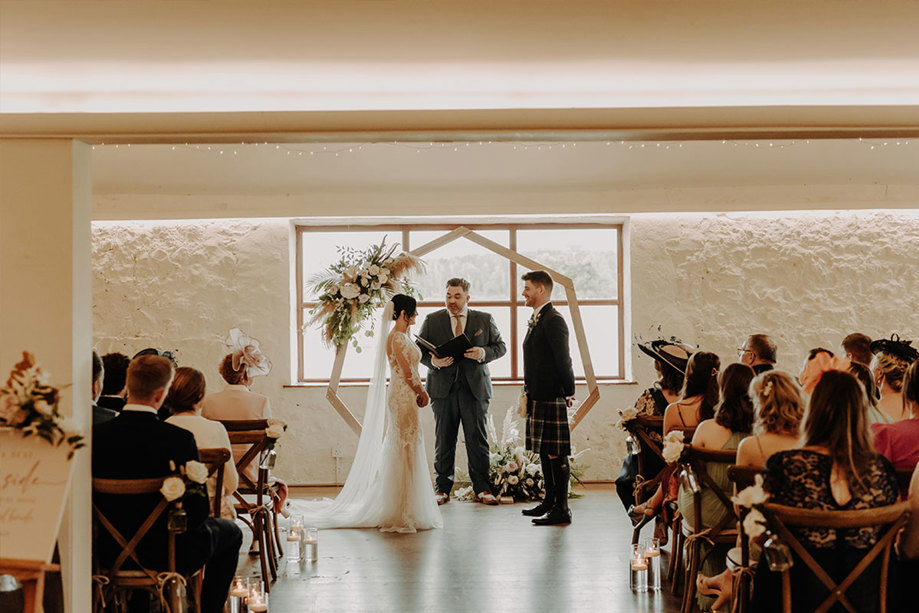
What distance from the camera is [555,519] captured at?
647 cm

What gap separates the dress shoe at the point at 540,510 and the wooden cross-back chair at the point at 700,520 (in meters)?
2.44

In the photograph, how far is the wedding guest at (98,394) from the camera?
12.6 ft

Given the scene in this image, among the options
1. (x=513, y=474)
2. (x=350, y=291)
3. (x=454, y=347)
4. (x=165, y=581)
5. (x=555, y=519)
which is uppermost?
(x=350, y=291)

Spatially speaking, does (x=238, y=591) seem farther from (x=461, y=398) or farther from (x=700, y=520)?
(x=461, y=398)

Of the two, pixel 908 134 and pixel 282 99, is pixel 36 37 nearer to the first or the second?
pixel 282 99

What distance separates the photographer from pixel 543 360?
6.42 m

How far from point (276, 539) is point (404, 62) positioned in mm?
3308

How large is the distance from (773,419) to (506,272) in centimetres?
543

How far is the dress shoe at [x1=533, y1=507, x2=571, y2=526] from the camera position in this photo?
646 centimetres

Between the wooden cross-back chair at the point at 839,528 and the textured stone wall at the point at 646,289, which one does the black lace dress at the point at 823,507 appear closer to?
the wooden cross-back chair at the point at 839,528

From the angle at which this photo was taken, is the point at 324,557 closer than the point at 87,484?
No

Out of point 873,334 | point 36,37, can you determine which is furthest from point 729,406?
point 873,334

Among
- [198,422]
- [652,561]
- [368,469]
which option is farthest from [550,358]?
[198,422]

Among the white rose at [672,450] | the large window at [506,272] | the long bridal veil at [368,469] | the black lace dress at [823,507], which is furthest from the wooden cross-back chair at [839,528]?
the large window at [506,272]
